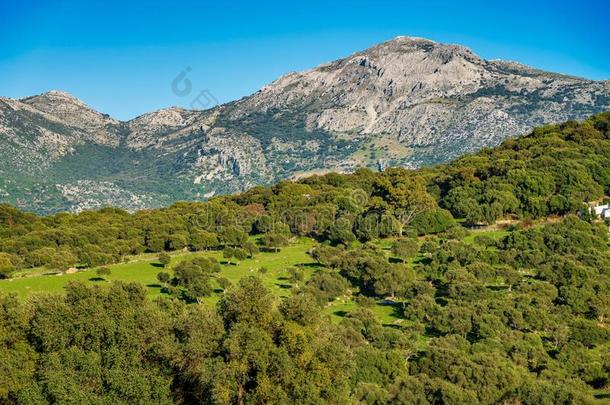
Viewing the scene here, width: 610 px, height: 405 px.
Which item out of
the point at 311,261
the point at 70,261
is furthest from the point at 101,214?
the point at 311,261

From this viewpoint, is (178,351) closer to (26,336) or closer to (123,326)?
(123,326)

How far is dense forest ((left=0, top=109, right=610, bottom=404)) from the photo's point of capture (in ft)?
83.6

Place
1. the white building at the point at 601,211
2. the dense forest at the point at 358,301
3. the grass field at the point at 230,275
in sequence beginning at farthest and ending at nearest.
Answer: the white building at the point at 601,211 → the grass field at the point at 230,275 → the dense forest at the point at 358,301

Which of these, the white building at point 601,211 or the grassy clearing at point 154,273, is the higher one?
the white building at point 601,211

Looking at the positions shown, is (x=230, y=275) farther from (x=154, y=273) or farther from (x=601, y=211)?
(x=601, y=211)

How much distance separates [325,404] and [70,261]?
168ft

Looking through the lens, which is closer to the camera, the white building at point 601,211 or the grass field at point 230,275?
the grass field at point 230,275

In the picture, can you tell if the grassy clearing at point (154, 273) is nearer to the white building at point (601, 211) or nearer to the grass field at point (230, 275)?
the grass field at point (230, 275)

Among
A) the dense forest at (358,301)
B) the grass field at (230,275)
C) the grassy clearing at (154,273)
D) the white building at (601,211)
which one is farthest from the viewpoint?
the white building at (601,211)

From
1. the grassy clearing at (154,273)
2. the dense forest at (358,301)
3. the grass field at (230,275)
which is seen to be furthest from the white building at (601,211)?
the grassy clearing at (154,273)

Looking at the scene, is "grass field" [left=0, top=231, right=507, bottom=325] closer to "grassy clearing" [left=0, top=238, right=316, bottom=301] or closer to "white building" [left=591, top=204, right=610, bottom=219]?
"grassy clearing" [left=0, top=238, right=316, bottom=301]

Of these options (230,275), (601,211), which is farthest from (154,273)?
(601,211)

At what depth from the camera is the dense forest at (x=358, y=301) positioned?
1003 inches

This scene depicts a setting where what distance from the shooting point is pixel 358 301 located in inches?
2167
